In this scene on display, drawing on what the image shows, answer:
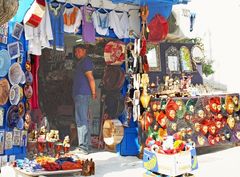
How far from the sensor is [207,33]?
18828 millimetres

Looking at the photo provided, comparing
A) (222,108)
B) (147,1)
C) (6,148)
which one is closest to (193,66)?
(222,108)

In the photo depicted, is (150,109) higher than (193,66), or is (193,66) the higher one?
(193,66)

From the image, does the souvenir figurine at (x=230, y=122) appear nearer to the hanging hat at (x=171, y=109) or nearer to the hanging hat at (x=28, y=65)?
the hanging hat at (x=171, y=109)

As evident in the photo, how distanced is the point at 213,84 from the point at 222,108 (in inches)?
352

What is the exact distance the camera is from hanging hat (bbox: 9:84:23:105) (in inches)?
257

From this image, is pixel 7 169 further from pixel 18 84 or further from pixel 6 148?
pixel 18 84

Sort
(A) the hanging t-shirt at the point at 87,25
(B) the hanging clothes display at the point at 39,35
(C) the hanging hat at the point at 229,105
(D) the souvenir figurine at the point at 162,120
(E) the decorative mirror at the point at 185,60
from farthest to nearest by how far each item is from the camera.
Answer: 1. (E) the decorative mirror at the point at 185,60
2. (C) the hanging hat at the point at 229,105
3. (D) the souvenir figurine at the point at 162,120
4. (A) the hanging t-shirt at the point at 87,25
5. (B) the hanging clothes display at the point at 39,35

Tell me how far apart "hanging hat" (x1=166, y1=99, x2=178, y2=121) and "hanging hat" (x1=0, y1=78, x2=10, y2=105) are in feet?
10.7

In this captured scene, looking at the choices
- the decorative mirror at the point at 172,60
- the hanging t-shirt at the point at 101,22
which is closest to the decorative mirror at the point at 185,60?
the decorative mirror at the point at 172,60

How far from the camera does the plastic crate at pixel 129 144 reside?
812 centimetres

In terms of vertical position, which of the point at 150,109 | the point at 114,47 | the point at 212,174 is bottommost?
the point at 212,174

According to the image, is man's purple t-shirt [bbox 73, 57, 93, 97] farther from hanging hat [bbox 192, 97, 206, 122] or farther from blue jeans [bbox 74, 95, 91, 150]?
hanging hat [bbox 192, 97, 206, 122]

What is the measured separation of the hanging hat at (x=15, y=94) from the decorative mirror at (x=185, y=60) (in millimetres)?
7154

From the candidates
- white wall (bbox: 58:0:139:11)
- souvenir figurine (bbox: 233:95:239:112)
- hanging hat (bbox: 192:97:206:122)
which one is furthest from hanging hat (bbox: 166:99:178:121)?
white wall (bbox: 58:0:139:11)
